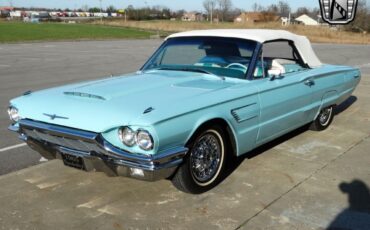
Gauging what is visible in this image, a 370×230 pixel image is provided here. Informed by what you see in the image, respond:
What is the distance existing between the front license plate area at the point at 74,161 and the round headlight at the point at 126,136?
0.50 meters

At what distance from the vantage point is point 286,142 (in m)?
6.02

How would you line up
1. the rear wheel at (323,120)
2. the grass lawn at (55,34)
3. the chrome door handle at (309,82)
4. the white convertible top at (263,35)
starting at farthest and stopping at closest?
the grass lawn at (55,34)
the rear wheel at (323,120)
the chrome door handle at (309,82)
the white convertible top at (263,35)

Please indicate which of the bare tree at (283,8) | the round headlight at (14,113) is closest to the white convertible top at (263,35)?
the round headlight at (14,113)

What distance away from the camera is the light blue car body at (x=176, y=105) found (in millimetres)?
3615

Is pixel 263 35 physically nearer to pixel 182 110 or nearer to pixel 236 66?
pixel 236 66

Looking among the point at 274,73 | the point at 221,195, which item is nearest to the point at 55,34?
the point at 274,73

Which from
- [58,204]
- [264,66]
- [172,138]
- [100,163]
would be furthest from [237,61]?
[58,204]

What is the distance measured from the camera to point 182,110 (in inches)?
148

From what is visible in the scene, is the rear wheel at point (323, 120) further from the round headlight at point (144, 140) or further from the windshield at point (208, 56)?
the round headlight at point (144, 140)

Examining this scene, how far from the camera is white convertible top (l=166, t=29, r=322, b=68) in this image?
17.1ft

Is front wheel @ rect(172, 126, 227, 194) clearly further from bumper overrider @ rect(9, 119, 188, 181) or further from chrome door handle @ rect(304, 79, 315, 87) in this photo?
chrome door handle @ rect(304, 79, 315, 87)

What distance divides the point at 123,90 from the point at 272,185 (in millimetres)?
1786

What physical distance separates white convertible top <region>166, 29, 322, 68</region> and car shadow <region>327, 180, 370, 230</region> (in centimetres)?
191

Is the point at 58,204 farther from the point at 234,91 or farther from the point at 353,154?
the point at 353,154
